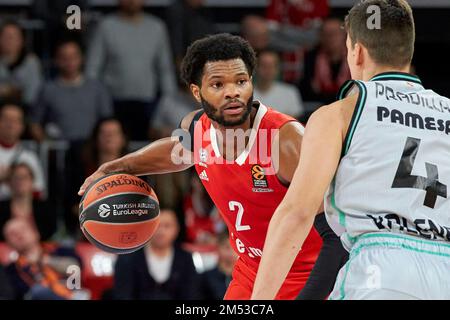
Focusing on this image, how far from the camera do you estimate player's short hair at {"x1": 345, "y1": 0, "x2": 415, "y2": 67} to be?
3.49 m

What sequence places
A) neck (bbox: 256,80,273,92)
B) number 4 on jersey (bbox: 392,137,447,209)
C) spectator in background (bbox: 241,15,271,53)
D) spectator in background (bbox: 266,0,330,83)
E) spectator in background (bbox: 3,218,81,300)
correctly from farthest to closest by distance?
1. spectator in background (bbox: 266,0,330,83)
2. spectator in background (bbox: 241,15,271,53)
3. neck (bbox: 256,80,273,92)
4. spectator in background (bbox: 3,218,81,300)
5. number 4 on jersey (bbox: 392,137,447,209)

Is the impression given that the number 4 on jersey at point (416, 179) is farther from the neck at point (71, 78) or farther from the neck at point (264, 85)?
the neck at point (71, 78)

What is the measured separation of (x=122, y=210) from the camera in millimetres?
4801

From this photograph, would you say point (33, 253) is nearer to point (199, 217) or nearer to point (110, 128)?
point (110, 128)

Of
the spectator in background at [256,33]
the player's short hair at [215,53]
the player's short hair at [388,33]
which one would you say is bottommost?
the spectator in background at [256,33]

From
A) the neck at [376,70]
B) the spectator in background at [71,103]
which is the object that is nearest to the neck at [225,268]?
the spectator in background at [71,103]

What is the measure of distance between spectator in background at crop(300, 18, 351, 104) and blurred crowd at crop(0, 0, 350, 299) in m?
0.01

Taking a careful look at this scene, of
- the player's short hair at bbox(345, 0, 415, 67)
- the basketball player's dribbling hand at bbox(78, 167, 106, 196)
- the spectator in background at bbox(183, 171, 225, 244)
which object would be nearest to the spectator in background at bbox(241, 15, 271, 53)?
the spectator in background at bbox(183, 171, 225, 244)

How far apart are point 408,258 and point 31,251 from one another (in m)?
5.36

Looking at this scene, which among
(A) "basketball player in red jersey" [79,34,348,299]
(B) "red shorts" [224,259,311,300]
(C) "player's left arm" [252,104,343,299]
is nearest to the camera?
(C) "player's left arm" [252,104,343,299]

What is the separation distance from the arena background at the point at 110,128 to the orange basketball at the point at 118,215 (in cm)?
207

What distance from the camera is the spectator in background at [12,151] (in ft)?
28.9

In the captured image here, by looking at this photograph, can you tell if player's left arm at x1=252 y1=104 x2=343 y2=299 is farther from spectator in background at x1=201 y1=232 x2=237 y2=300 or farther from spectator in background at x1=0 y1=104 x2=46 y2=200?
spectator in background at x1=0 y1=104 x2=46 y2=200
